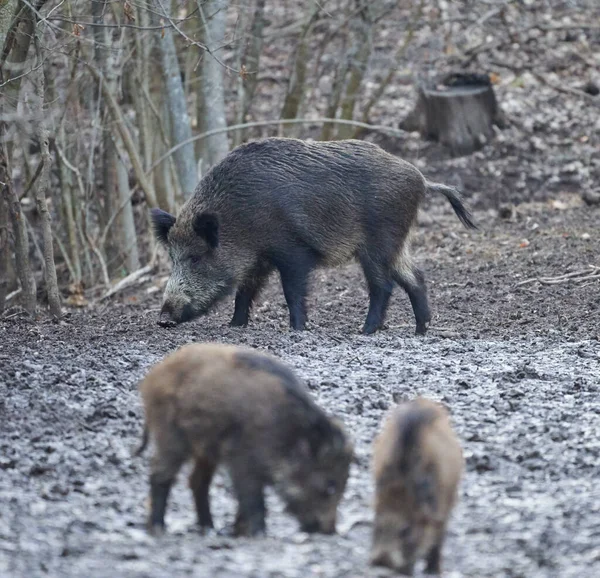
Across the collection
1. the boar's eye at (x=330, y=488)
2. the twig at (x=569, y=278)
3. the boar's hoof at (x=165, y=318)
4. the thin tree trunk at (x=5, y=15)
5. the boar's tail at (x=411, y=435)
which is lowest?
the twig at (x=569, y=278)

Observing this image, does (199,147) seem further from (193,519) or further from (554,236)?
(193,519)

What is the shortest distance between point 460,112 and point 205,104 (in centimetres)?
473

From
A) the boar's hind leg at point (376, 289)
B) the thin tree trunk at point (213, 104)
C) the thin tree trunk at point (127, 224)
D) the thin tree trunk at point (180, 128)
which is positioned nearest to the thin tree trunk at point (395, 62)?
the thin tree trunk at point (213, 104)

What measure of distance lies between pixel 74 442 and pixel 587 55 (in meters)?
14.2

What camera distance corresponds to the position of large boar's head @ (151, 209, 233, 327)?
343 inches

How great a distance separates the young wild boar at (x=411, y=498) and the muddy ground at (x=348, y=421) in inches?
6.4

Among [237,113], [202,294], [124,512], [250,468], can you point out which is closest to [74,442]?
[124,512]

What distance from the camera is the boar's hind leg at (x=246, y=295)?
8898mm

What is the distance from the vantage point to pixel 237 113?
46.2 ft

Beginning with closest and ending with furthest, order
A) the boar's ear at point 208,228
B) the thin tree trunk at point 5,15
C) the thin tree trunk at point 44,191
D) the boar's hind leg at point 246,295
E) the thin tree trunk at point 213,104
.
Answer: the thin tree trunk at point 5,15 < the thin tree trunk at point 44,191 < the boar's ear at point 208,228 < the boar's hind leg at point 246,295 < the thin tree trunk at point 213,104

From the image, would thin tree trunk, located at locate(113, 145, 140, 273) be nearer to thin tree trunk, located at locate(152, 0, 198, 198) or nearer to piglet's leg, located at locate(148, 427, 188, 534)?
thin tree trunk, located at locate(152, 0, 198, 198)

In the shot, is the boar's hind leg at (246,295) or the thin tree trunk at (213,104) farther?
the thin tree trunk at (213,104)

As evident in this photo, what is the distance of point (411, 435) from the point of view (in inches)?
142

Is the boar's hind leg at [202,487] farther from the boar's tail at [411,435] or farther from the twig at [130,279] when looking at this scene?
the twig at [130,279]
